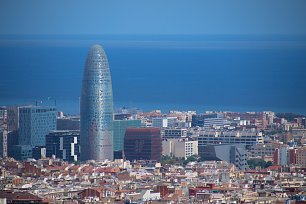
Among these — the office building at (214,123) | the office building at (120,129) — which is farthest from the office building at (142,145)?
the office building at (214,123)

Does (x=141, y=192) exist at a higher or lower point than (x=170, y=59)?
lower

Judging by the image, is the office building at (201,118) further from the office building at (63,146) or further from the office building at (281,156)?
the office building at (281,156)

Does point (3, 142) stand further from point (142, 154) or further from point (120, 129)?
point (120, 129)

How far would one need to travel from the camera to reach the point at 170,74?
3125 inches

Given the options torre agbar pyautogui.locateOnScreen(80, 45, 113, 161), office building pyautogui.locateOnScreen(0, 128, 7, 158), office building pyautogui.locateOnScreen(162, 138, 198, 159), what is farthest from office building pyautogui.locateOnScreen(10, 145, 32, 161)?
office building pyautogui.locateOnScreen(162, 138, 198, 159)

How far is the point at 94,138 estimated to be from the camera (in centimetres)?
4241

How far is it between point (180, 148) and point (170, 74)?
3818 cm

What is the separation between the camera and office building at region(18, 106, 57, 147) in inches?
1666

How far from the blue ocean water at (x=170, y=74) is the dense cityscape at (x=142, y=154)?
487 centimetres

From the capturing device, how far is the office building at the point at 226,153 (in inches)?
1555

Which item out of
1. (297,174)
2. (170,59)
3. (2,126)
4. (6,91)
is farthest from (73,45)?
(297,174)

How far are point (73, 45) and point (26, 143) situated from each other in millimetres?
46913

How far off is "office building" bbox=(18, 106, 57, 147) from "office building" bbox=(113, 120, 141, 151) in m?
1.40

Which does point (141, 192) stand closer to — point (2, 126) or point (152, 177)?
point (152, 177)
